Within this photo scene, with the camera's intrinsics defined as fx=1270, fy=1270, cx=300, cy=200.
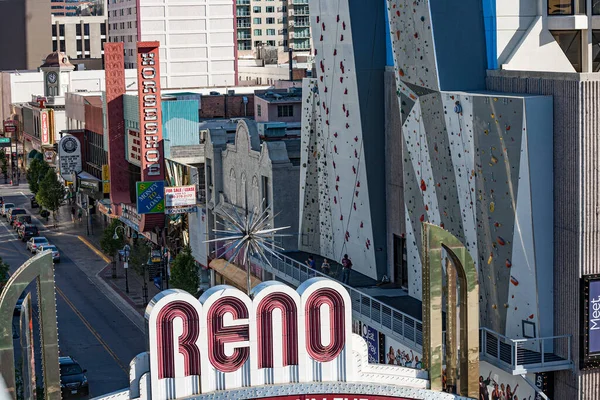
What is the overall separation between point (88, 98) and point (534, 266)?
3292 inches

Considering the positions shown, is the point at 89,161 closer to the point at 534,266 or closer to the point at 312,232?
the point at 312,232

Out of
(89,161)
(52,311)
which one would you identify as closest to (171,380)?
→ (52,311)

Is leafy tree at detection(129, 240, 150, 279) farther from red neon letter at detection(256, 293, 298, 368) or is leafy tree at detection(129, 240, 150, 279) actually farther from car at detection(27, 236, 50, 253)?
red neon letter at detection(256, 293, 298, 368)

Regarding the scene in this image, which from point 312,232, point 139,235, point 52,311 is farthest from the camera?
point 139,235

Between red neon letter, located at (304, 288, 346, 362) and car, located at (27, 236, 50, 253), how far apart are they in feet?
225

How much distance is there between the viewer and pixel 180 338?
32094 mm

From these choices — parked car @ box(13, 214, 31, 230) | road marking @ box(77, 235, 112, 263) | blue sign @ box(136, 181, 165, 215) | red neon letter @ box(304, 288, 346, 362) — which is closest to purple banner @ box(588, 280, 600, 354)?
red neon letter @ box(304, 288, 346, 362)

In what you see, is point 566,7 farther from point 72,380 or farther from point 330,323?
point 72,380

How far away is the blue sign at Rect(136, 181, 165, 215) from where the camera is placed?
8519cm

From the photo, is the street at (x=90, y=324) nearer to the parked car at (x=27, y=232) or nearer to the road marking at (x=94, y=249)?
the road marking at (x=94, y=249)

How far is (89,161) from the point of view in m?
119

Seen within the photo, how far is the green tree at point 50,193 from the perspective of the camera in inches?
4535

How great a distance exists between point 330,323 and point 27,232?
76.9 m

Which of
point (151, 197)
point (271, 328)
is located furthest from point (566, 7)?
point (151, 197)
